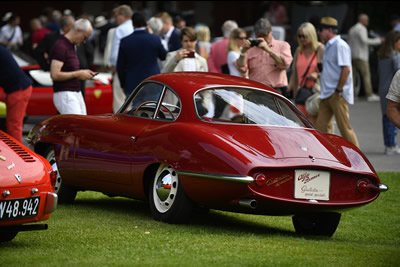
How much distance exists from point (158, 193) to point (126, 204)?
168cm

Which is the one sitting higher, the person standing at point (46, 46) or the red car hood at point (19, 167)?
the red car hood at point (19, 167)

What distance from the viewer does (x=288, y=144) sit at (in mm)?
7828

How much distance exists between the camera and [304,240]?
7.67m

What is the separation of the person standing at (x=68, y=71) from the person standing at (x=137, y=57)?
109 centimetres

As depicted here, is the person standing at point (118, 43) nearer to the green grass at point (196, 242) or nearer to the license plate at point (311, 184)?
the green grass at point (196, 242)

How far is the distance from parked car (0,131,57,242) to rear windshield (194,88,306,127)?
178 cm

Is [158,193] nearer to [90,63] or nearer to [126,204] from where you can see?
[126,204]

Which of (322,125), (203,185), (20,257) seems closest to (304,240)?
(203,185)

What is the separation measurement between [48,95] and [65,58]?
518 centimetres

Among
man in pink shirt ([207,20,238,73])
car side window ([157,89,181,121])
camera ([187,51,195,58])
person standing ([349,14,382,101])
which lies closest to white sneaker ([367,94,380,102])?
person standing ([349,14,382,101])

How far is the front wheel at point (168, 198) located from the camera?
7953 mm

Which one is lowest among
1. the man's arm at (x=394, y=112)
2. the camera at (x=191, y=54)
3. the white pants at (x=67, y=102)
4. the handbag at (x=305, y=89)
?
the handbag at (x=305, y=89)

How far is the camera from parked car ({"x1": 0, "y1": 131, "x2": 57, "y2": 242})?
6.68 meters

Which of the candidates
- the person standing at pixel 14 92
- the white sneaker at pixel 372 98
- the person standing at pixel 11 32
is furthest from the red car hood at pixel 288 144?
the person standing at pixel 11 32
